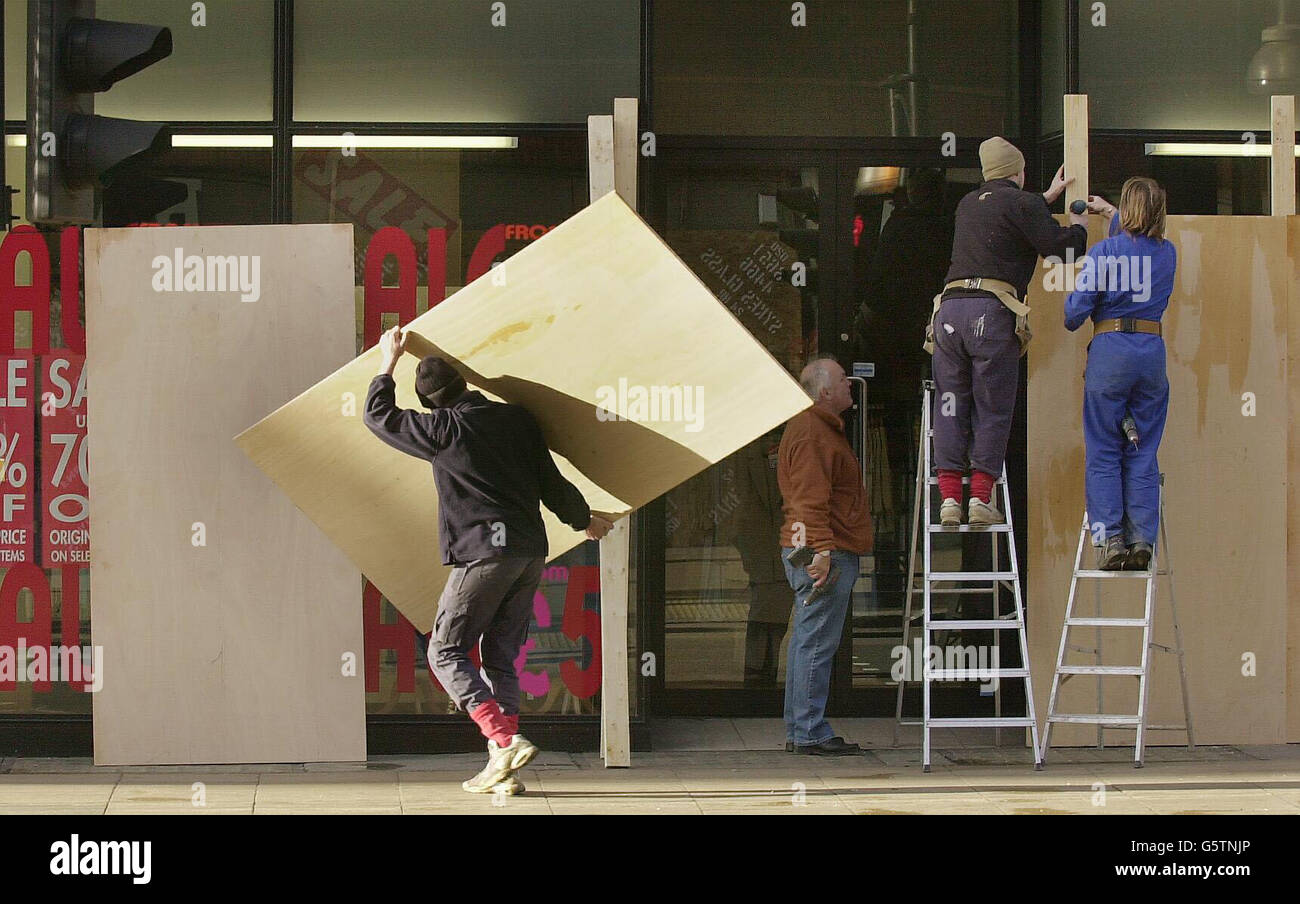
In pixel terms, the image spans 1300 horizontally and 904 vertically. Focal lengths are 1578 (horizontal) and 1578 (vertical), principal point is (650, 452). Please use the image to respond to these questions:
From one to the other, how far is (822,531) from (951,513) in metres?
0.62

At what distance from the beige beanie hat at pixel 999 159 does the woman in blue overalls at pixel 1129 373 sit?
0.51m

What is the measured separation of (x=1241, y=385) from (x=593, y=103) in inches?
135

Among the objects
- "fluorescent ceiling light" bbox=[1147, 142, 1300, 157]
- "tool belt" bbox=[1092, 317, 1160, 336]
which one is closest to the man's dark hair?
"tool belt" bbox=[1092, 317, 1160, 336]

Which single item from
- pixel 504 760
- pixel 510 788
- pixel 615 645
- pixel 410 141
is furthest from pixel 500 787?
pixel 410 141

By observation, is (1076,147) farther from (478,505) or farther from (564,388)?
(478,505)

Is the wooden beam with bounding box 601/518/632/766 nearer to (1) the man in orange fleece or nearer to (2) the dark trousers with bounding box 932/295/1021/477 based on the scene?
(1) the man in orange fleece

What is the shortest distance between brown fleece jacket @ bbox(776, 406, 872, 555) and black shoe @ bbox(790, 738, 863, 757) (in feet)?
3.03

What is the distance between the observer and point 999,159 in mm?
7227

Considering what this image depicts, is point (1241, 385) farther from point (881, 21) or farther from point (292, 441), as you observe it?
point (292, 441)

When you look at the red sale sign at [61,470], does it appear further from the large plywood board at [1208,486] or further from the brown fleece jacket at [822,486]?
the large plywood board at [1208,486]

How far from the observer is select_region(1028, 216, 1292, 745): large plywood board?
7594mm

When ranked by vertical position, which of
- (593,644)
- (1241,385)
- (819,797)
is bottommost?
(819,797)

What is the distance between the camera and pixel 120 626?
23.3ft

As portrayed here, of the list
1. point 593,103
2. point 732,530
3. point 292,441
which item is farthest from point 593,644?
point 593,103
